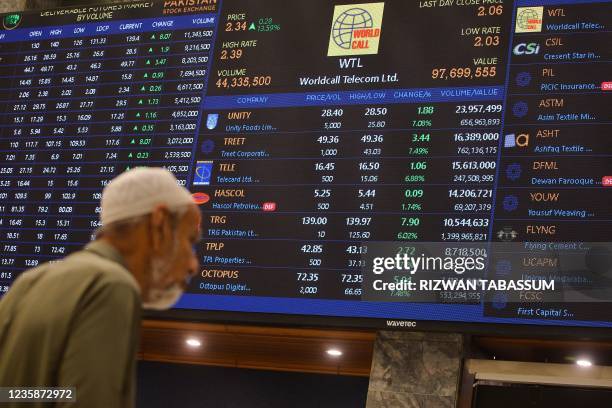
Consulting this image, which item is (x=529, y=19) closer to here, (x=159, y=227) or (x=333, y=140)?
(x=333, y=140)

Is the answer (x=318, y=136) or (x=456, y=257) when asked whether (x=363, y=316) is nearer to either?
(x=456, y=257)

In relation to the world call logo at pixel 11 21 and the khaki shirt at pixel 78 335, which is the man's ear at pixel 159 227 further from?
the world call logo at pixel 11 21

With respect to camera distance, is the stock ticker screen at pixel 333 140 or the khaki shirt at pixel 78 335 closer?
the khaki shirt at pixel 78 335

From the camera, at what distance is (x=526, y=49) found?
5766mm

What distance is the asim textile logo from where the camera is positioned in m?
6.17

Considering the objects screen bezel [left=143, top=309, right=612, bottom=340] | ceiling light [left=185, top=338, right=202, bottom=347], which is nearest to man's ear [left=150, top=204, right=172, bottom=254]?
screen bezel [left=143, top=309, right=612, bottom=340]

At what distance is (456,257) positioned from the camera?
5.43 metres

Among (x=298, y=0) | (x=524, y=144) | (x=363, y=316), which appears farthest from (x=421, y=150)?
(x=298, y=0)

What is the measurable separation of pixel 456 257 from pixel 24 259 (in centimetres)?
303

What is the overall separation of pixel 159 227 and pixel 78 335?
1.20 feet

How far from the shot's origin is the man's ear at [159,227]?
2049 mm

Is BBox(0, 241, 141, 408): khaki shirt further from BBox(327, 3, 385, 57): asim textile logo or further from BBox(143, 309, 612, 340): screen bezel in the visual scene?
BBox(327, 3, 385, 57): asim textile logo

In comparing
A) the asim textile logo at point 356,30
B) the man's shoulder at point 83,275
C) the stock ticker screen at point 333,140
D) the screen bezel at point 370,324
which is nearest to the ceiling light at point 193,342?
the screen bezel at point 370,324

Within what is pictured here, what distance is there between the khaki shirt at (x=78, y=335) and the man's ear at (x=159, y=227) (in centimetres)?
20
